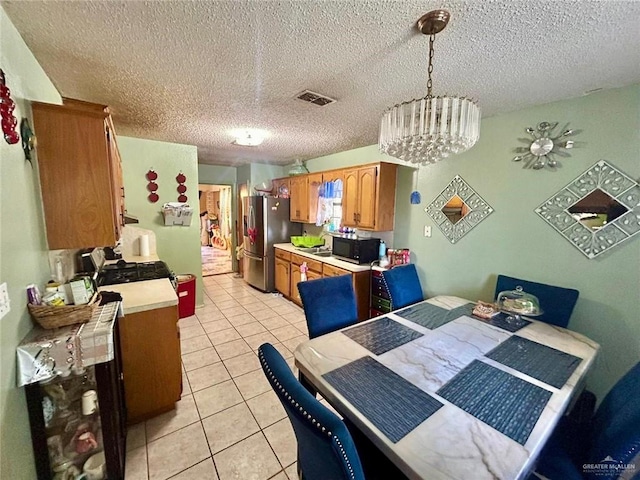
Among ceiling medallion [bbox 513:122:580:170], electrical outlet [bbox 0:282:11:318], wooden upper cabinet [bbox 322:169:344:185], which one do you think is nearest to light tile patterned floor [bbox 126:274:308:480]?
electrical outlet [bbox 0:282:11:318]

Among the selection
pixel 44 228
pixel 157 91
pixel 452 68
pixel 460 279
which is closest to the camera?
pixel 44 228

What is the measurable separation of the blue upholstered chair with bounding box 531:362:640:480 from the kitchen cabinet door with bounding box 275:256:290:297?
343cm

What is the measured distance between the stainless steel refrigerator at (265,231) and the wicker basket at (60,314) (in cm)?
317

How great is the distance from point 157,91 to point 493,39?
220cm

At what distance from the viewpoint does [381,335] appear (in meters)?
1.64

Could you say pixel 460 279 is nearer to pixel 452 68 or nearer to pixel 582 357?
pixel 582 357

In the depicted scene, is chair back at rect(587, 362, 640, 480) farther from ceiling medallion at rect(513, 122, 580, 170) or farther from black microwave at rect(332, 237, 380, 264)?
black microwave at rect(332, 237, 380, 264)

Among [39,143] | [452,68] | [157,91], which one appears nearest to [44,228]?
[39,143]

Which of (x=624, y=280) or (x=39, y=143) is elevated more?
(x=39, y=143)

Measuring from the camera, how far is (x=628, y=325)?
70.3 inches

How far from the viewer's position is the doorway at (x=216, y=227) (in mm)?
7305

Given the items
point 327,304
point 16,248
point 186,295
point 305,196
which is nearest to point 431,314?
point 327,304

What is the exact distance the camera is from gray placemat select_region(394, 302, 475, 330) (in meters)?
1.84

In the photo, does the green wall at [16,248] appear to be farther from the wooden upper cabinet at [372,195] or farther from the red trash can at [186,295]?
the wooden upper cabinet at [372,195]
